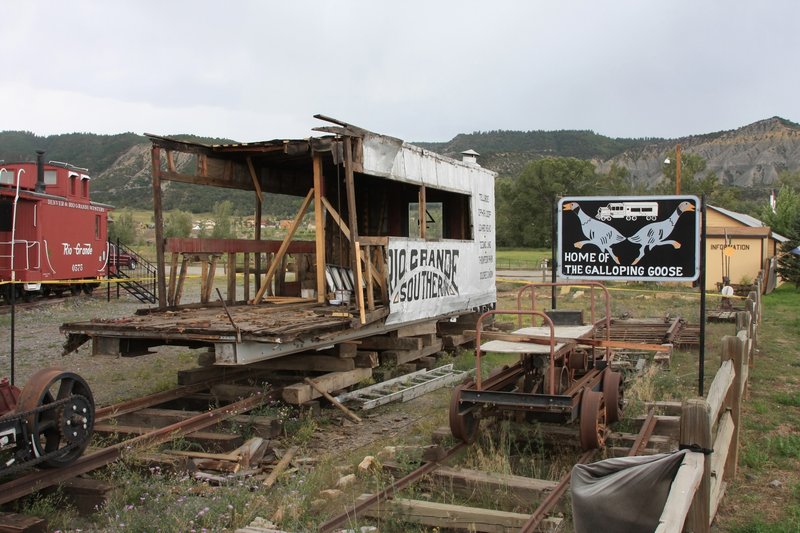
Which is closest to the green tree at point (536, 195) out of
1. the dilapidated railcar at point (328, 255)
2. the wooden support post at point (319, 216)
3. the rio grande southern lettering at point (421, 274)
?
the dilapidated railcar at point (328, 255)

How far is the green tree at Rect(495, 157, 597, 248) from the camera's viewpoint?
70500 mm

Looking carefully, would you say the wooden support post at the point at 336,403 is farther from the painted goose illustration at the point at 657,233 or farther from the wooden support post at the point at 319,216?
the painted goose illustration at the point at 657,233

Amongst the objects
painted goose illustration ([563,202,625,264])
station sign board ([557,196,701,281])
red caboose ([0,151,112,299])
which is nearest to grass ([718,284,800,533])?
station sign board ([557,196,701,281])

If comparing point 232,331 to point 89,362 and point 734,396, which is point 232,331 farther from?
point 89,362

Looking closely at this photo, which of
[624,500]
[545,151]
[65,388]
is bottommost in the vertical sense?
[624,500]

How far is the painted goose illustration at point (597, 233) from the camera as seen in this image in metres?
9.60

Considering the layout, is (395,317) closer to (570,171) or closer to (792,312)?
(792,312)

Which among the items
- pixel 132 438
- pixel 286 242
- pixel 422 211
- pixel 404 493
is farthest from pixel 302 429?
pixel 422 211

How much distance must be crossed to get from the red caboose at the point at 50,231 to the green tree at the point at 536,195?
168 ft

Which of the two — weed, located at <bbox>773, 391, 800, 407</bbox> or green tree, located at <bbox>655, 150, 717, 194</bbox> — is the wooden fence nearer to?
weed, located at <bbox>773, 391, 800, 407</bbox>

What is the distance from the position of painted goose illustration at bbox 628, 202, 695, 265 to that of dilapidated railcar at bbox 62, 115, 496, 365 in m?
3.14

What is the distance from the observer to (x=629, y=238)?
948 cm

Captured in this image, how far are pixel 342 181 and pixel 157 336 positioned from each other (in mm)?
6275

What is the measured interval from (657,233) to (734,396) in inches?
128
